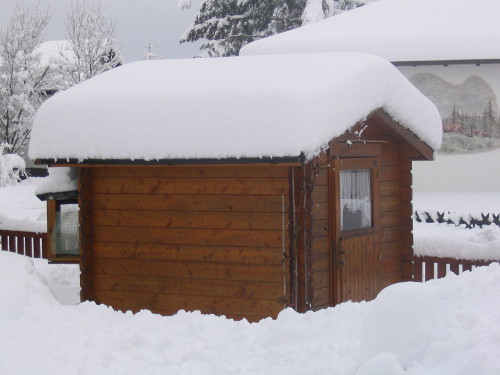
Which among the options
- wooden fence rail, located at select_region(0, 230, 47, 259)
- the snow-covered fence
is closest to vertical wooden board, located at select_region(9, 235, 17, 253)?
wooden fence rail, located at select_region(0, 230, 47, 259)

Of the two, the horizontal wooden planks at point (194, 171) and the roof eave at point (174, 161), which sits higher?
the roof eave at point (174, 161)

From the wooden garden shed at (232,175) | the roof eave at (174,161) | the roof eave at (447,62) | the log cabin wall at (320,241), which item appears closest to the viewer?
the roof eave at (174,161)

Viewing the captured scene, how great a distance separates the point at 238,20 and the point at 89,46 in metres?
6.42

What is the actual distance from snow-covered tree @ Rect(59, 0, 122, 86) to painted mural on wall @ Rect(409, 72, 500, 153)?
45.4 ft

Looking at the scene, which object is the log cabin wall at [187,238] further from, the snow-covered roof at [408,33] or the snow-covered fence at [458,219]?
the snow-covered roof at [408,33]

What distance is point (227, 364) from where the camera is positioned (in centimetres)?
537

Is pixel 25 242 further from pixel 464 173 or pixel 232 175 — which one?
pixel 464 173

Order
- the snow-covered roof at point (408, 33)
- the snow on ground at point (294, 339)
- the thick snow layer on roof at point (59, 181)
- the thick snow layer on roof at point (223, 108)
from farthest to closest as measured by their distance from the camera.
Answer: the snow-covered roof at point (408, 33) → the thick snow layer on roof at point (59, 181) → the thick snow layer on roof at point (223, 108) → the snow on ground at point (294, 339)

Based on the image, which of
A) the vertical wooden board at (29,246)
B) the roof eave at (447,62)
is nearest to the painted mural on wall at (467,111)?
the roof eave at (447,62)

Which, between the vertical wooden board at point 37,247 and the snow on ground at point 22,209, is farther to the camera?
the snow on ground at point 22,209

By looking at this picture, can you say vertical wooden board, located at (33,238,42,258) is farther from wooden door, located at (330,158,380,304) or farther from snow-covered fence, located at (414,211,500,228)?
snow-covered fence, located at (414,211,500,228)

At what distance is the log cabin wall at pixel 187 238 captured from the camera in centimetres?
822

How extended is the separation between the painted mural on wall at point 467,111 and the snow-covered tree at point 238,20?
1099 centimetres

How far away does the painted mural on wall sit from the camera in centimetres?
2022
